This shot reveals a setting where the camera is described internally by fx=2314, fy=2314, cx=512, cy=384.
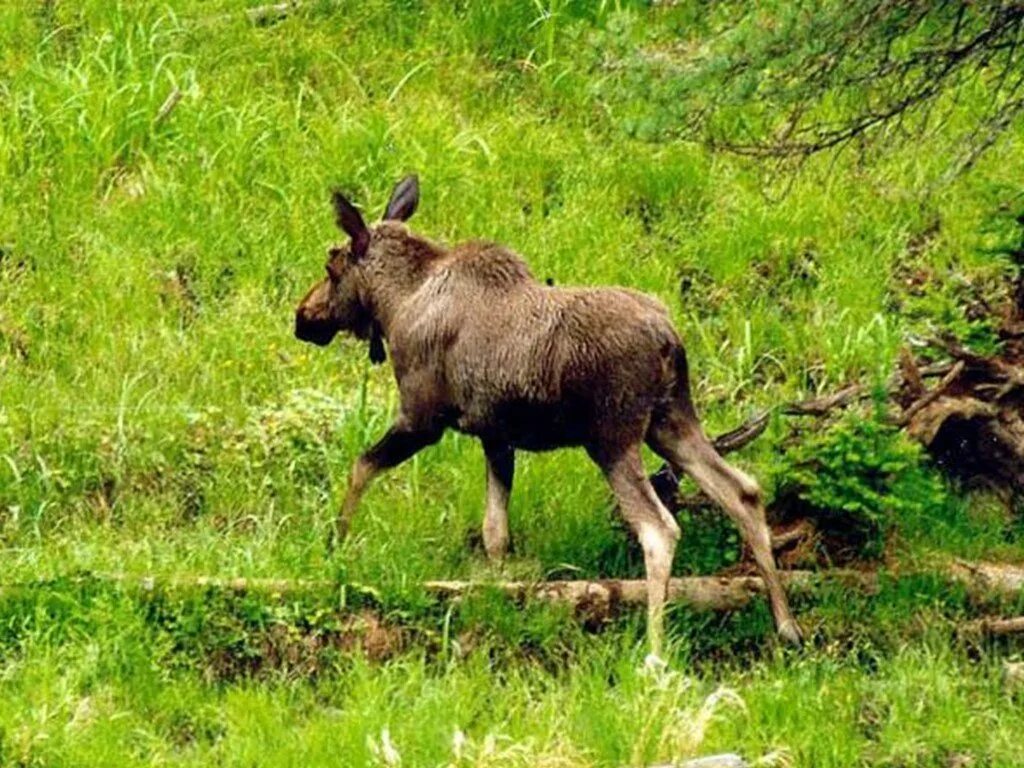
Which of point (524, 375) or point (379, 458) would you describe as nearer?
point (524, 375)

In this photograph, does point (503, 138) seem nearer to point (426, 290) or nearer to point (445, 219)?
point (445, 219)

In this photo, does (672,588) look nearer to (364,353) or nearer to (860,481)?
(860,481)

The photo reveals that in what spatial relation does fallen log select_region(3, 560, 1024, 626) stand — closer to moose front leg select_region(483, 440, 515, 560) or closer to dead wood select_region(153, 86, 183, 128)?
moose front leg select_region(483, 440, 515, 560)

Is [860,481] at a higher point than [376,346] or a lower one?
lower

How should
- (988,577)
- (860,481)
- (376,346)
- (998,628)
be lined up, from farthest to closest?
1. (376,346)
2. (860,481)
3. (988,577)
4. (998,628)

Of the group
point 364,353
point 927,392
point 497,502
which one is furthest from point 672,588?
point 364,353

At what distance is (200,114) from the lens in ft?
47.1

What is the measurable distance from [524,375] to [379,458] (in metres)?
0.91

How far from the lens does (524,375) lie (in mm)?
9805

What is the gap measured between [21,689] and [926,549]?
165 inches

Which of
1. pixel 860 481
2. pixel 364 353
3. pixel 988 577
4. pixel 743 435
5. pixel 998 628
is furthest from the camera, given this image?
pixel 364 353

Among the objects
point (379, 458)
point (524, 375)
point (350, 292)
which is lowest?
point (379, 458)

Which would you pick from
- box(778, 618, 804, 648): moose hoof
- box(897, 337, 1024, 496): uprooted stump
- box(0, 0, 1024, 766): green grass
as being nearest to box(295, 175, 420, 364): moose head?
box(0, 0, 1024, 766): green grass

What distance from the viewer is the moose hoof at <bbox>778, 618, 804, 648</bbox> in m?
9.66
